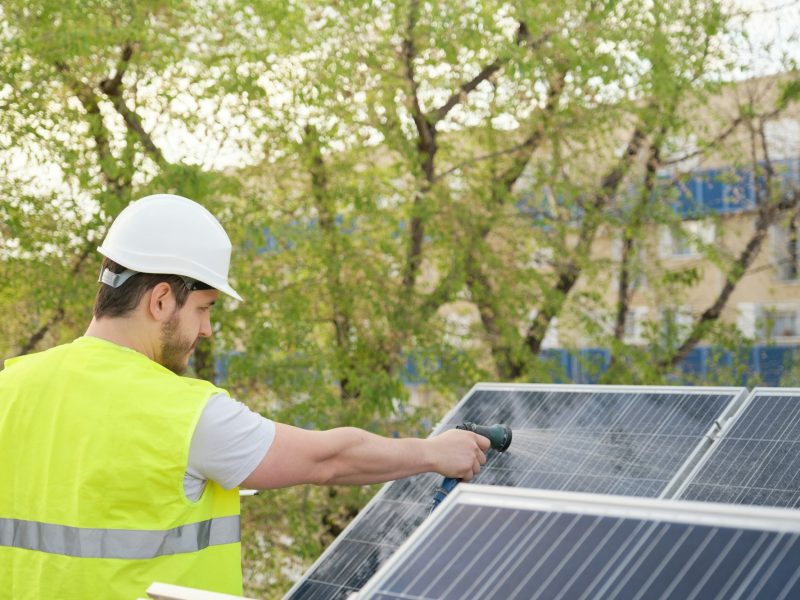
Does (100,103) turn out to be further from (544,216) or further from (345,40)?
(544,216)

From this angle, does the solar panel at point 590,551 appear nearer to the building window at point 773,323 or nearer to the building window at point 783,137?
the building window at point 773,323

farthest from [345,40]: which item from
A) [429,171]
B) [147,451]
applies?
[147,451]

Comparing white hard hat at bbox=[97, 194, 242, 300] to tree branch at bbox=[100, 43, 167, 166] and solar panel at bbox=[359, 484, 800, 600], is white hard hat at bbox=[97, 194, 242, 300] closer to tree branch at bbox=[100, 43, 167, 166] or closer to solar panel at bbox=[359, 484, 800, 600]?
solar panel at bbox=[359, 484, 800, 600]

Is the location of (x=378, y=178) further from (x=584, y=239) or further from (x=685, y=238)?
(x=685, y=238)

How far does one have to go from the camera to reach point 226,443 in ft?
10.7

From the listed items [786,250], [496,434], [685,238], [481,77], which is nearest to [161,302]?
[496,434]

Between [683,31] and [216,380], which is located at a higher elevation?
[683,31]

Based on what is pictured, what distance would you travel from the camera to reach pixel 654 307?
42.9 ft

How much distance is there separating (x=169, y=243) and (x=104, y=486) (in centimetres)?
82

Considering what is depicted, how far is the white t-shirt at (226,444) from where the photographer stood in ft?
10.7

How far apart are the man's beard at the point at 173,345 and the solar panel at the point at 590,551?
1.24 meters

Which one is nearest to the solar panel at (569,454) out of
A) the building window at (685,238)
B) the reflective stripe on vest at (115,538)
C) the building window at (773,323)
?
the reflective stripe on vest at (115,538)

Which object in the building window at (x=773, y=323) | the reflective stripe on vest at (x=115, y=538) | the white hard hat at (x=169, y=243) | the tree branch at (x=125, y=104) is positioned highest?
the tree branch at (x=125, y=104)

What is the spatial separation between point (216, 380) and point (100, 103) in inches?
111
